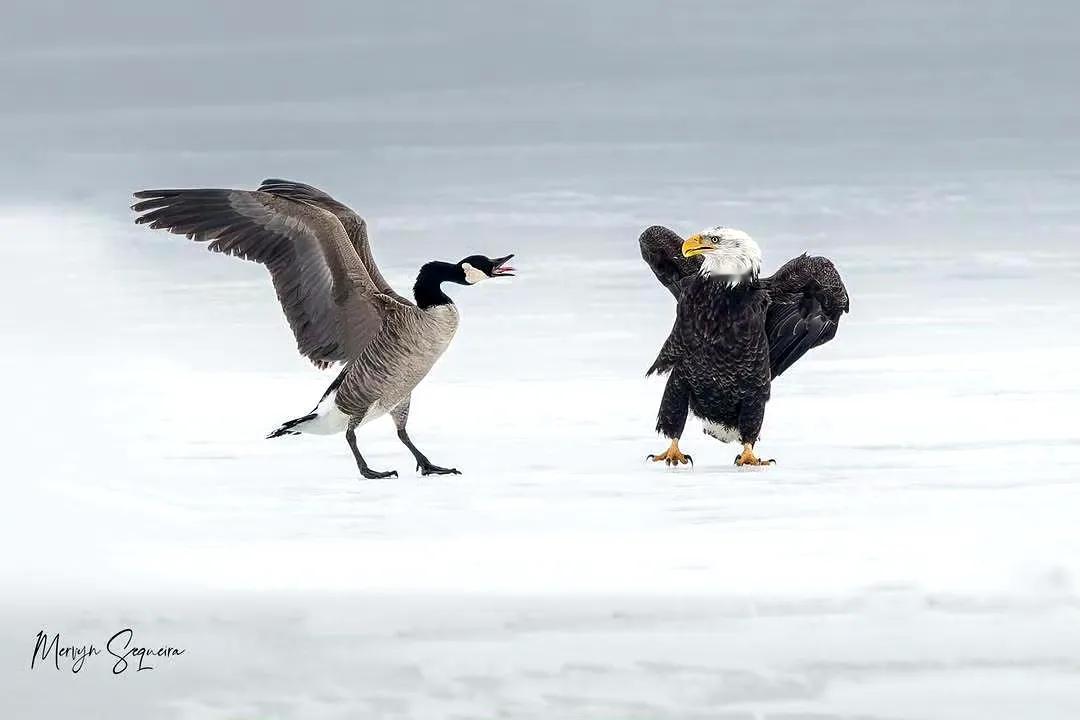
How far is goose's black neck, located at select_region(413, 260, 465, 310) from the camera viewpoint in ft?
33.7

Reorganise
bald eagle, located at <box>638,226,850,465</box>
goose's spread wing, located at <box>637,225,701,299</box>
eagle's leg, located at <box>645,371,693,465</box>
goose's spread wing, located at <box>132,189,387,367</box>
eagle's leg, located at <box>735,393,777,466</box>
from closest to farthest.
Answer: goose's spread wing, located at <box>132,189,387,367</box>, bald eagle, located at <box>638,226,850,465</box>, eagle's leg, located at <box>735,393,777,466</box>, eagle's leg, located at <box>645,371,693,465</box>, goose's spread wing, located at <box>637,225,701,299</box>

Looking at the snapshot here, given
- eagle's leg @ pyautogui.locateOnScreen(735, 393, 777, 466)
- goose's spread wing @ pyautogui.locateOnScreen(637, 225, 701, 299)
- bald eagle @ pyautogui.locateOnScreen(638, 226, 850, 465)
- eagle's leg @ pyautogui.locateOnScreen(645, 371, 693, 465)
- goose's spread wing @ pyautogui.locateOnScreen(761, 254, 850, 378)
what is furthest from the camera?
goose's spread wing @ pyautogui.locateOnScreen(637, 225, 701, 299)

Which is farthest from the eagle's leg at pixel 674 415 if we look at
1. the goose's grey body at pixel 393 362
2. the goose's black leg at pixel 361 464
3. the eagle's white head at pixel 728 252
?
the goose's black leg at pixel 361 464

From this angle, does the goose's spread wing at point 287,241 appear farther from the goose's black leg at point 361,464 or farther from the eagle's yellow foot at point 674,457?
the eagle's yellow foot at point 674,457

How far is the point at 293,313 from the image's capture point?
1047cm

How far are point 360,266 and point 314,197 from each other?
50cm

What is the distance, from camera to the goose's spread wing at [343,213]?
408 inches

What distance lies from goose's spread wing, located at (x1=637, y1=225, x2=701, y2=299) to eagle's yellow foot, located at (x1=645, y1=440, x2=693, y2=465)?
3.06 feet

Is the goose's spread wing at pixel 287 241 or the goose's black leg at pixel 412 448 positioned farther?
the goose's black leg at pixel 412 448

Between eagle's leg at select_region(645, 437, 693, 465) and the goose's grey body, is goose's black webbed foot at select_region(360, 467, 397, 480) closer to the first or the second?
the goose's grey body

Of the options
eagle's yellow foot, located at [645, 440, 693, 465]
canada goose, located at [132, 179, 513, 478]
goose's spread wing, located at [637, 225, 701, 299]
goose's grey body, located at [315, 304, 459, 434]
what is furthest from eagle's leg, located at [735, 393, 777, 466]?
goose's grey body, located at [315, 304, 459, 434]

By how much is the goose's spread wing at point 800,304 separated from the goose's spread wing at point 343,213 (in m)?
2.25

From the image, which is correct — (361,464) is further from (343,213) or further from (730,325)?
(730,325)

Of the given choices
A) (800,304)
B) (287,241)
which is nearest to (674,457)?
(800,304)
